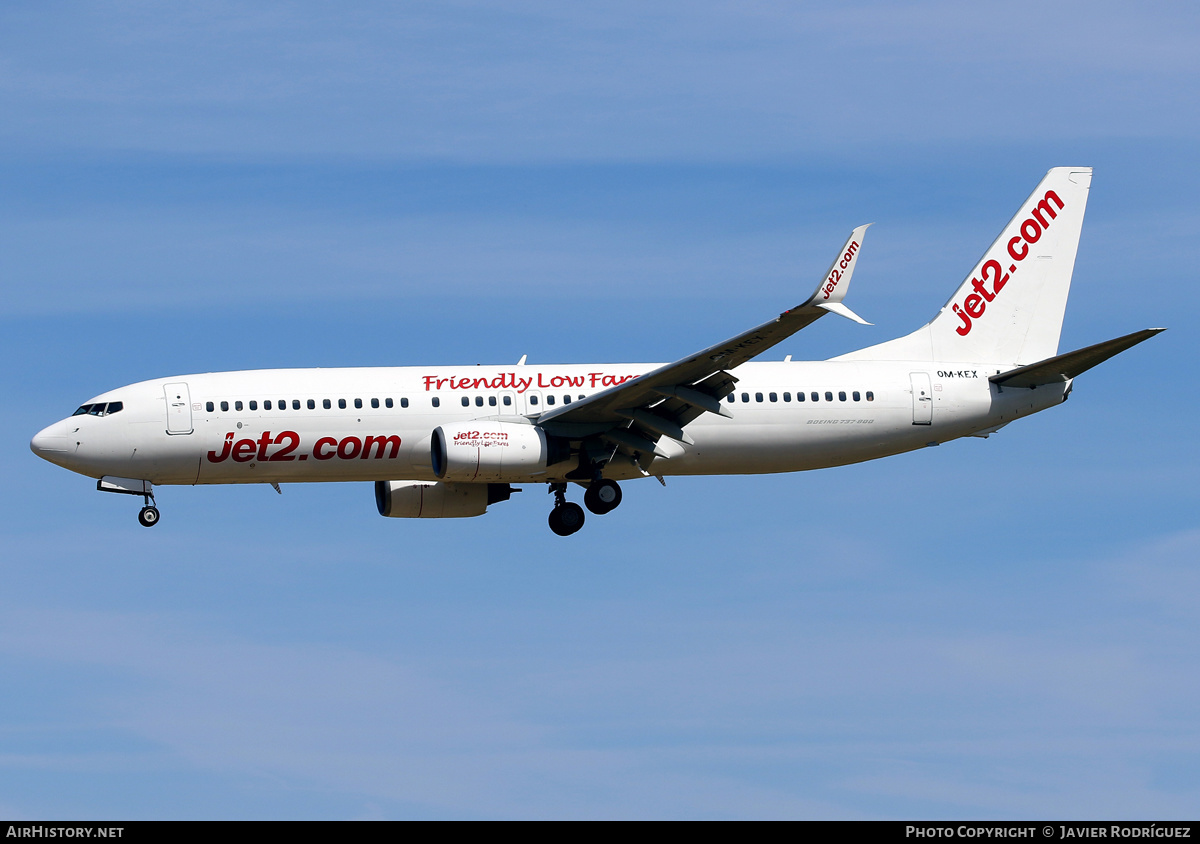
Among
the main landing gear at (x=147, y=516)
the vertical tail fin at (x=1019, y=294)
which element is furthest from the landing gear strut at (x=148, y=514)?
the vertical tail fin at (x=1019, y=294)

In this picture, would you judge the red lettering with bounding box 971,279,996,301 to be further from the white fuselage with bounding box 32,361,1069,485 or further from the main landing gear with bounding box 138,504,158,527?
the main landing gear with bounding box 138,504,158,527

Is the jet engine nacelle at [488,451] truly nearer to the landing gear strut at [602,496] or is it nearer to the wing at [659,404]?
the wing at [659,404]

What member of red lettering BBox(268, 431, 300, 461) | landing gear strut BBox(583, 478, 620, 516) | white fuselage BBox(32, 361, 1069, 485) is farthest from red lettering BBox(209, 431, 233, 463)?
landing gear strut BBox(583, 478, 620, 516)

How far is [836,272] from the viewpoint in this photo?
104ft

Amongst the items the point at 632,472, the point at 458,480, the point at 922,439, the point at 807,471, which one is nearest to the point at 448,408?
the point at 458,480

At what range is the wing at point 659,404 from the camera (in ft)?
114

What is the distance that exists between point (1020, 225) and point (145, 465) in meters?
24.2

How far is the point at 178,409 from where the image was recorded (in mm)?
38250

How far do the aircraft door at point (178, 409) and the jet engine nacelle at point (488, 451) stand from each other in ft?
19.1

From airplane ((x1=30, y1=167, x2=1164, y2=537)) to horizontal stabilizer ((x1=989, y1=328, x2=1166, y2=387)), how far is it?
51mm

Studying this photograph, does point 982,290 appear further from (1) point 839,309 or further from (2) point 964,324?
(1) point 839,309

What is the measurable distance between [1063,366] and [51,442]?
2471 centimetres
